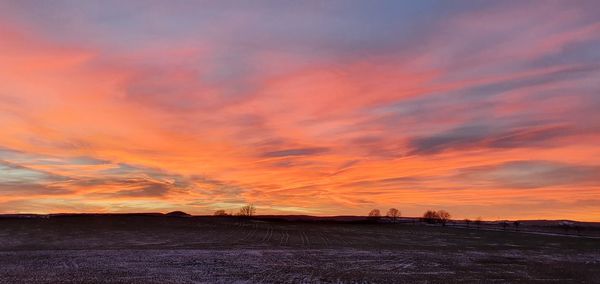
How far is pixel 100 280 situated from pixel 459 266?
23.3 metres

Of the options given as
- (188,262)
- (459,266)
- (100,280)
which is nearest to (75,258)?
(188,262)

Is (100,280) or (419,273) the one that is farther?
(419,273)

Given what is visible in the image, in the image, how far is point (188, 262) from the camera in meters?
35.6

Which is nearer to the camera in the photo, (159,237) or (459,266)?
(459,266)

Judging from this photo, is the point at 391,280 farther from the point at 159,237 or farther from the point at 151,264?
the point at 159,237

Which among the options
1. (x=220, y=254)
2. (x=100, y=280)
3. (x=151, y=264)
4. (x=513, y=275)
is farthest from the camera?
(x=220, y=254)

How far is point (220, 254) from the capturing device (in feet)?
137

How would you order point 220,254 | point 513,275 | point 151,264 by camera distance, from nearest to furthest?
point 513,275, point 151,264, point 220,254

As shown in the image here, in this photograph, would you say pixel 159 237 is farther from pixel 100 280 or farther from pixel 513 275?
pixel 513 275

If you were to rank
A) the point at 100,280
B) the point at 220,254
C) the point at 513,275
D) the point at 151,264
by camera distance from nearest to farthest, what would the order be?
the point at 100,280 → the point at 513,275 → the point at 151,264 → the point at 220,254

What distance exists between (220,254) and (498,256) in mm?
23544

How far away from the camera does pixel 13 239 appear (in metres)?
59.8

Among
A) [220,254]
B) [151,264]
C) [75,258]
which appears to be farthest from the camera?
[220,254]

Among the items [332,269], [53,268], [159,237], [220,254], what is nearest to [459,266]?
[332,269]
